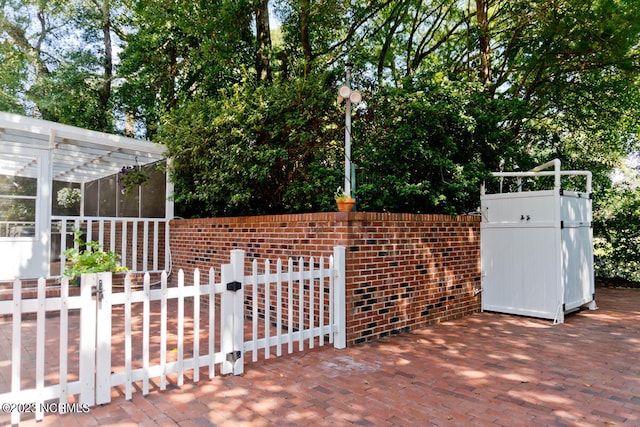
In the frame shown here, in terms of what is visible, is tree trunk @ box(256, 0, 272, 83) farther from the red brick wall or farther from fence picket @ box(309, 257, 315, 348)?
fence picket @ box(309, 257, 315, 348)

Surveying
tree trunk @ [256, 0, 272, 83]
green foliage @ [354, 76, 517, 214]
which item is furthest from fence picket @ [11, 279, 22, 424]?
tree trunk @ [256, 0, 272, 83]

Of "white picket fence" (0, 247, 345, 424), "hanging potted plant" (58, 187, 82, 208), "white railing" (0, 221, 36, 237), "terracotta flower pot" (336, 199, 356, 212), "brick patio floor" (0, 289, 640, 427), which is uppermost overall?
"hanging potted plant" (58, 187, 82, 208)

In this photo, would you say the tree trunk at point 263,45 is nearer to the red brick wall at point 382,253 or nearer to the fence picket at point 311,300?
the red brick wall at point 382,253

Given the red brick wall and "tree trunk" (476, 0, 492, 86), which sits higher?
"tree trunk" (476, 0, 492, 86)

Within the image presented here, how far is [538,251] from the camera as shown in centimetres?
598

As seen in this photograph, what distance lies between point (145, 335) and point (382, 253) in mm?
2824

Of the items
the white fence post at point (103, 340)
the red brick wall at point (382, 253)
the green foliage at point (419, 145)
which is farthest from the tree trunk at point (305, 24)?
the white fence post at point (103, 340)

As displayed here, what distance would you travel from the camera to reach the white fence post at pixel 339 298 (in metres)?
4.51

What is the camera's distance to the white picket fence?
2771 millimetres

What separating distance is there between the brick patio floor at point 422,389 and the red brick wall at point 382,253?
47 cm

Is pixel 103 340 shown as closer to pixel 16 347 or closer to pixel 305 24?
pixel 16 347

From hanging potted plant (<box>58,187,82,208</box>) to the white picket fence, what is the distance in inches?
360

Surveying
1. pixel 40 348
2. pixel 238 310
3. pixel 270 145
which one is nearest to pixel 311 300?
pixel 238 310

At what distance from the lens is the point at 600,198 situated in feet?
32.6
